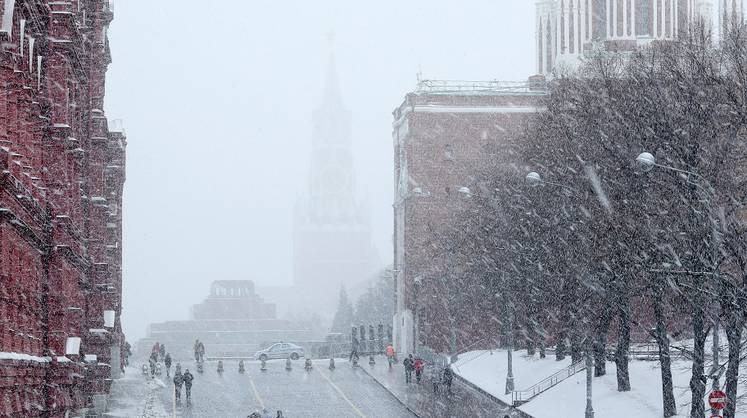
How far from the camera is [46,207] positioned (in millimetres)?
26438

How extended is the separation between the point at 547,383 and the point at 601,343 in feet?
15.2

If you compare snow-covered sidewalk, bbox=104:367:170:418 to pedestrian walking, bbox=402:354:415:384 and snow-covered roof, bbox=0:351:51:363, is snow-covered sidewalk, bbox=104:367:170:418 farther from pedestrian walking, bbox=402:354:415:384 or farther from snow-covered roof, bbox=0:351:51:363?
snow-covered roof, bbox=0:351:51:363

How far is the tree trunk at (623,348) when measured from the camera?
39.5 metres

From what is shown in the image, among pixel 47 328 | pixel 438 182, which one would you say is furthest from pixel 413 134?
pixel 47 328

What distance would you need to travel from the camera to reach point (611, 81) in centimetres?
3956

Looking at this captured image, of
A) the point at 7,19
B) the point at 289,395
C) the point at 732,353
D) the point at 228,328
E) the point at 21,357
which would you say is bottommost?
the point at 289,395

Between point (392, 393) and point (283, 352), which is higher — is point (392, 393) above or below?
below

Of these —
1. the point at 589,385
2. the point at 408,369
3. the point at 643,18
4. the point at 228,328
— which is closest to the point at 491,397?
the point at 408,369

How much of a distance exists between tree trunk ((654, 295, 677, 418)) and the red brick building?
14.8 m

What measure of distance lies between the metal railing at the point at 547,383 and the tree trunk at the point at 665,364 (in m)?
10.6

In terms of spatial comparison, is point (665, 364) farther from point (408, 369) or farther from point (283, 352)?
point (283, 352)

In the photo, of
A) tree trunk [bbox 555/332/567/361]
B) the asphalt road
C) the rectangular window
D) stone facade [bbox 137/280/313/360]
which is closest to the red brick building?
the asphalt road

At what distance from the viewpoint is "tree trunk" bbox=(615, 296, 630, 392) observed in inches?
1556

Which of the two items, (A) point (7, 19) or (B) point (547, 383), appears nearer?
(A) point (7, 19)
